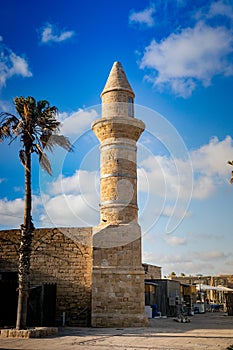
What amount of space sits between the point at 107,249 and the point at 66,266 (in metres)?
1.95

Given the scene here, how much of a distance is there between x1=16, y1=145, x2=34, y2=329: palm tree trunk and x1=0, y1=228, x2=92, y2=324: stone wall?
3558 millimetres

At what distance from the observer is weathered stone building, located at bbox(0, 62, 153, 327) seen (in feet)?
51.5

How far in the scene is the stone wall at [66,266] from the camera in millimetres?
16234

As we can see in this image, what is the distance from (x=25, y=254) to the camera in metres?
13.0

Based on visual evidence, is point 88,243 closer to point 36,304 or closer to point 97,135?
point 36,304

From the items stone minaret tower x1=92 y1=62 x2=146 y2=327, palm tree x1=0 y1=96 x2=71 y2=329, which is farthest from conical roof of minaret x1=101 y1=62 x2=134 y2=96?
palm tree x1=0 y1=96 x2=71 y2=329

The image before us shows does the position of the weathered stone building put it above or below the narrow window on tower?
below

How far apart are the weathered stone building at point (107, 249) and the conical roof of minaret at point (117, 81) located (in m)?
0.05

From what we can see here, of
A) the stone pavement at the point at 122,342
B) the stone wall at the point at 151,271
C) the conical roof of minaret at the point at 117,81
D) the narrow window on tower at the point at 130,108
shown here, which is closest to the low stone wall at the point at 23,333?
the stone pavement at the point at 122,342

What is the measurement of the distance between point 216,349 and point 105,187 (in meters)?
8.95

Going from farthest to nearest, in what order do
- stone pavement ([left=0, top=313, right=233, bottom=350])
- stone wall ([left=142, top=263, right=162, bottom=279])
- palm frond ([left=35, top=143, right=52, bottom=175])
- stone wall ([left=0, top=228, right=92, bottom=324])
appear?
stone wall ([left=142, top=263, right=162, bottom=279])
stone wall ([left=0, top=228, right=92, bottom=324])
palm frond ([left=35, top=143, right=52, bottom=175])
stone pavement ([left=0, top=313, right=233, bottom=350])

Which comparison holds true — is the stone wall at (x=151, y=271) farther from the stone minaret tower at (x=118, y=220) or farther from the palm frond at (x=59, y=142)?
the palm frond at (x=59, y=142)

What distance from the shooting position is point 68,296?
644 inches

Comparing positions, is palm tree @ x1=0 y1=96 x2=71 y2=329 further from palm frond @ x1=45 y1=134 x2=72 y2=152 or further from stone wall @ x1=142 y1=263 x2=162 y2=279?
stone wall @ x1=142 y1=263 x2=162 y2=279
